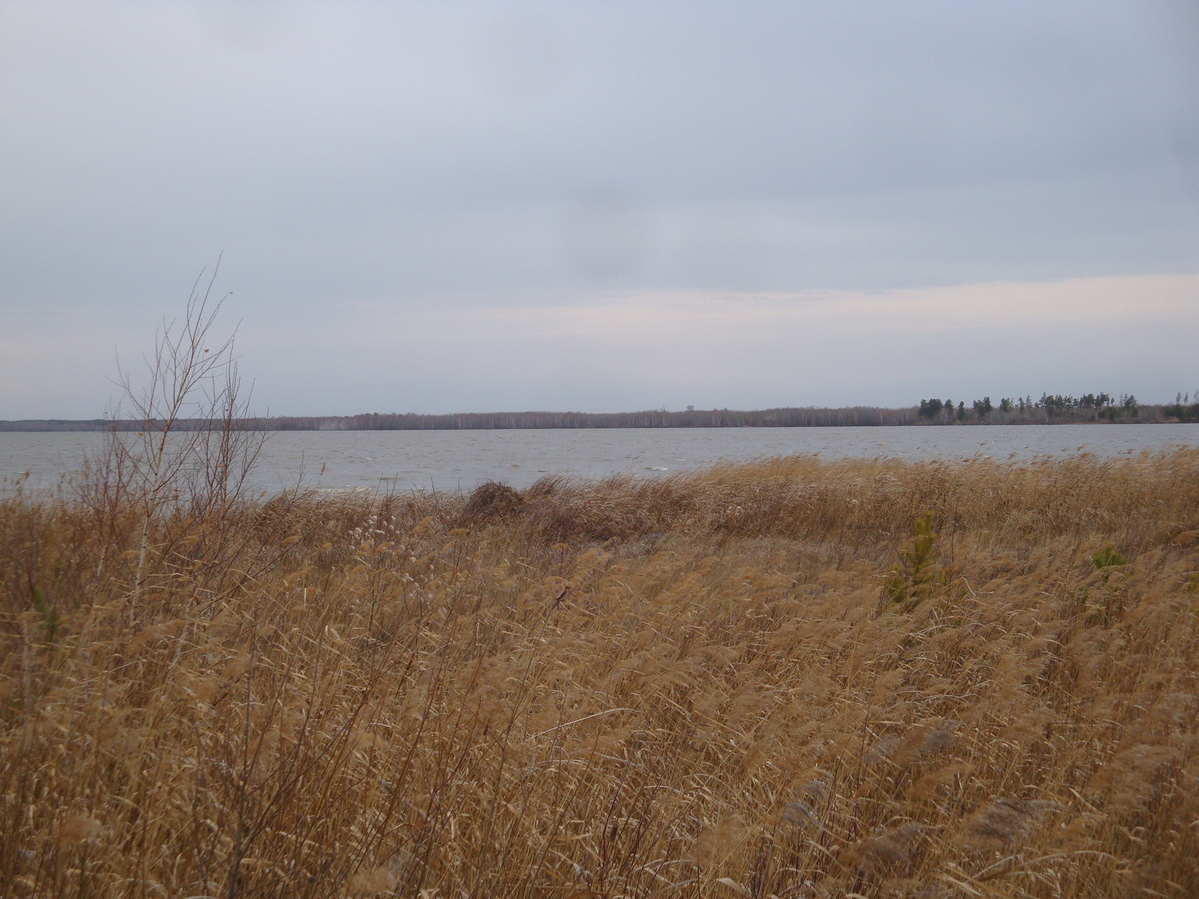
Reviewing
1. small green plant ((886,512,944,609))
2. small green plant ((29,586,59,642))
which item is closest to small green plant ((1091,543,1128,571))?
small green plant ((886,512,944,609))

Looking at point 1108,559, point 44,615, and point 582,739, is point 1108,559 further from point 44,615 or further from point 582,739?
point 44,615

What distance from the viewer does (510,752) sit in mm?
2967

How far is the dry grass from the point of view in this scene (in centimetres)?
238

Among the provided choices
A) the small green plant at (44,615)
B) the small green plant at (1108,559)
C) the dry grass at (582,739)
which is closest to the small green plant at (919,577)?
the dry grass at (582,739)

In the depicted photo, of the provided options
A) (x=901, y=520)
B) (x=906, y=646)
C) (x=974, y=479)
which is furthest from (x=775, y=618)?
(x=974, y=479)

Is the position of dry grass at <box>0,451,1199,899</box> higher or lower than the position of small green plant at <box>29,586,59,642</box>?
lower

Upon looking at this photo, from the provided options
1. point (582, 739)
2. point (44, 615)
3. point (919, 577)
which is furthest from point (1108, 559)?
point (44, 615)

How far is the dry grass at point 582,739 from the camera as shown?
238 centimetres

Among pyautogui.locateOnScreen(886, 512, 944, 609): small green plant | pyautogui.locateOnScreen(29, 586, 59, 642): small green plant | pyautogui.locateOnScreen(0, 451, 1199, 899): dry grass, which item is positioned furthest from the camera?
pyautogui.locateOnScreen(886, 512, 944, 609): small green plant

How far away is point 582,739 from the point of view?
3.58m

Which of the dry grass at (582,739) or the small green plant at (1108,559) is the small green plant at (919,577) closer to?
the dry grass at (582,739)

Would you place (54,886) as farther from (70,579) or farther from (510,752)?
(70,579)

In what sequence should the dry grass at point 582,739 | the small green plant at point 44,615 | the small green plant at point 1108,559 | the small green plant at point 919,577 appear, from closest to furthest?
the dry grass at point 582,739
the small green plant at point 44,615
the small green plant at point 919,577
the small green plant at point 1108,559

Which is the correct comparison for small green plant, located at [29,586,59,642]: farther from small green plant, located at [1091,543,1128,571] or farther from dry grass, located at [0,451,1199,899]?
small green plant, located at [1091,543,1128,571]
